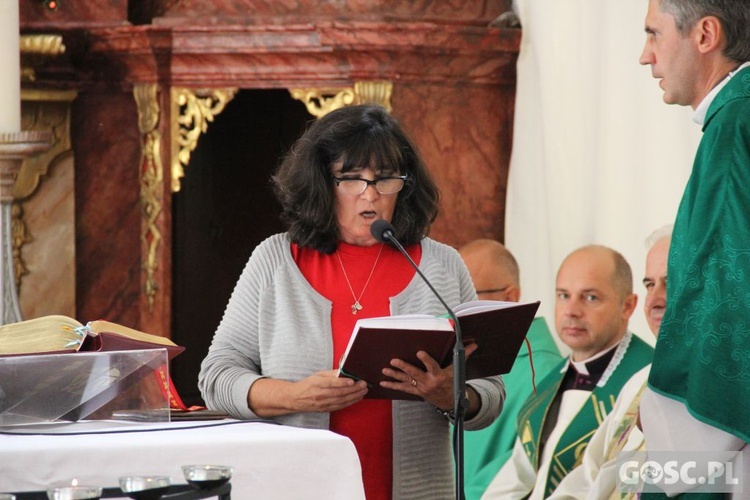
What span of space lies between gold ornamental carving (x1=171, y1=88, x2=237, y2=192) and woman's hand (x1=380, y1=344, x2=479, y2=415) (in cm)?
341

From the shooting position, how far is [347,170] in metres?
3.34

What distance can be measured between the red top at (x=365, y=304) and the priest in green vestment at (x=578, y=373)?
208cm

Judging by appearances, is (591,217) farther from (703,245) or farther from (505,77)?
(703,245)

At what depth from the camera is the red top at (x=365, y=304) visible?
10.5 feet

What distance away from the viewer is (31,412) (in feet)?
8.92

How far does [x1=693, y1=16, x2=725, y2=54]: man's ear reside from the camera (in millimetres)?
3012

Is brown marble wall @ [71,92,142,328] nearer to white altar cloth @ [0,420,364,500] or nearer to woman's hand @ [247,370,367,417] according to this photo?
woman's hand @ [247,370,367,417]

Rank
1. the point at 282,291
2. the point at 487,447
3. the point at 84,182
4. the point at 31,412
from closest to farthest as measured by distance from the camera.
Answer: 1. the point at 31,412
2. the point at 282,291
3. the point at 487,447
4. the point at 84,182

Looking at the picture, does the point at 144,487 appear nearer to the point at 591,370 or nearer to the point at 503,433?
the point at 591,370

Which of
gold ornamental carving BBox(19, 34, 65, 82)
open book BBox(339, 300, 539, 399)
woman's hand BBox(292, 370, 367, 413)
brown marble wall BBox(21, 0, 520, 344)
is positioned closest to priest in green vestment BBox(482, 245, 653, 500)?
brown marble wall BBox(21, 0, 520, 344)

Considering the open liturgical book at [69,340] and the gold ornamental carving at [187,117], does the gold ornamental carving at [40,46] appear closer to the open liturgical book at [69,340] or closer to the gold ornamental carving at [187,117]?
the gold ornamental carving at [187,117]

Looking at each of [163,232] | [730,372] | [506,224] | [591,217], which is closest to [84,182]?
[163,232]

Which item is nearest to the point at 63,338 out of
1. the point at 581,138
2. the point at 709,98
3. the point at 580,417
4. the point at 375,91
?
the point at 709,98

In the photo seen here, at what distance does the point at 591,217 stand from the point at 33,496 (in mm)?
4175
